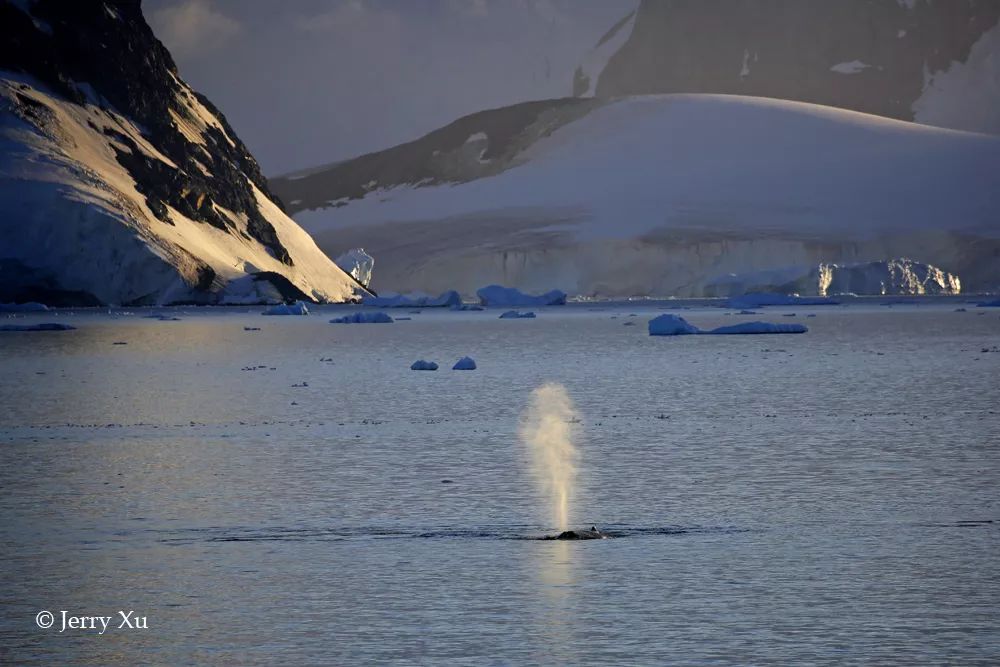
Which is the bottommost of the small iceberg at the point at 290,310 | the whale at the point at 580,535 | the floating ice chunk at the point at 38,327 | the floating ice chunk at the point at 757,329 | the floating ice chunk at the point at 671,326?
the whale at the point at 580,535

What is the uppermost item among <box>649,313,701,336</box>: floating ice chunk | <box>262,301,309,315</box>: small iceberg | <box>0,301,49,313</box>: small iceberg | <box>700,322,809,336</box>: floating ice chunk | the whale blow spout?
<box>0,301,49,313</box>: small iceberg

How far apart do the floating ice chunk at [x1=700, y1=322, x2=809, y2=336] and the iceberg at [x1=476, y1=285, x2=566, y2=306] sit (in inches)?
1192

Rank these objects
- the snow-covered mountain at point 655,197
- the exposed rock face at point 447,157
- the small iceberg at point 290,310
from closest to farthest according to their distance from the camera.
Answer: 1. the small iceberg at point 290,310
2. the snow-covered mountain at point 655,197
3. the exposed rock face at point 447,157

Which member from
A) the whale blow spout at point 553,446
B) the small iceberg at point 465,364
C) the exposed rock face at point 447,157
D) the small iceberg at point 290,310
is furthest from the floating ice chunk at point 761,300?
the exposed rock face at point 447,157

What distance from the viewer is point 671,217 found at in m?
113

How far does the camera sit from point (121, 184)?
7900cm

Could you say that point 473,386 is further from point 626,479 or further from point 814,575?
point 814,575

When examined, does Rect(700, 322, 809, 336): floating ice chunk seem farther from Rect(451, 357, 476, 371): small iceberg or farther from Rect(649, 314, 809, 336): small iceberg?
Rect(451, 357, 476, 371): small iceberg

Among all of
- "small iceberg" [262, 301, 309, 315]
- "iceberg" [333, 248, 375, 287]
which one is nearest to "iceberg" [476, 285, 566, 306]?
"small iceberg" [262, 301, 309, 315]

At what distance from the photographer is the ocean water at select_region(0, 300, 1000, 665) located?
Answer: 8.59 m

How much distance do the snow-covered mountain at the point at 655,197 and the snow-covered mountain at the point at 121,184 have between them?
57.9 feet

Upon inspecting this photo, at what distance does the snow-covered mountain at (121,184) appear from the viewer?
7306 cm

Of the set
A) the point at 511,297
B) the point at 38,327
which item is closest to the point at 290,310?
the point at 511,297

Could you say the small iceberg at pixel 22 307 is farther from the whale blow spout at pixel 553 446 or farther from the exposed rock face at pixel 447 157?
the exposed rock face at pixel 447 157
